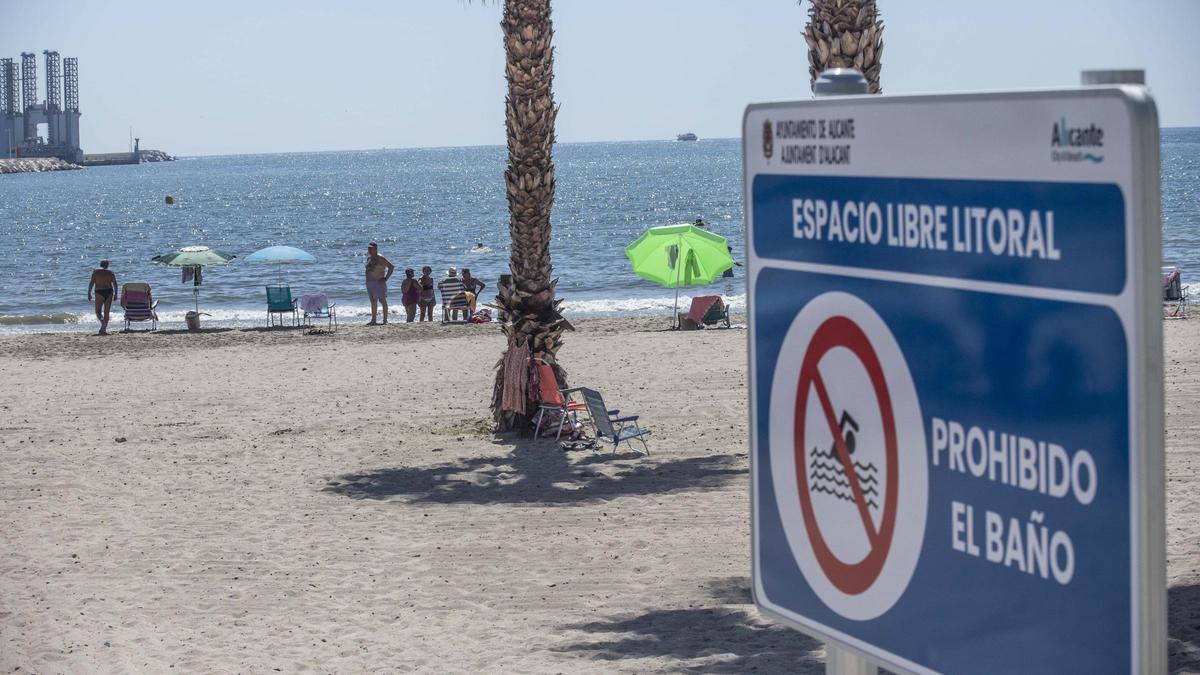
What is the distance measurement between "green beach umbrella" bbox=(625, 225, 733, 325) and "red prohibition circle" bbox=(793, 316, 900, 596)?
19871 millimetres

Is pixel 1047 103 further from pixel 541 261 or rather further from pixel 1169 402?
pixel 1169 402

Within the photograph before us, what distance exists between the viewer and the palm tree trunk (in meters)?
12.8

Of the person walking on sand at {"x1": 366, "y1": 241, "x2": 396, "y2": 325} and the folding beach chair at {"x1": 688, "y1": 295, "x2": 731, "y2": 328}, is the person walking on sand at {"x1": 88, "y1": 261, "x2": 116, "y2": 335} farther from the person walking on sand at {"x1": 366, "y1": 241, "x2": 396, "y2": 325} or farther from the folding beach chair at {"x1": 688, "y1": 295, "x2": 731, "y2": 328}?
the folding beach chair at {"x1": 688, "y1": 295, "x2": 731, "y2": 328}

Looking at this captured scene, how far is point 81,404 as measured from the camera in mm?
15555

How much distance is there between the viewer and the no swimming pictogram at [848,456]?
1.49m

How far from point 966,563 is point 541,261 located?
11.7 meters

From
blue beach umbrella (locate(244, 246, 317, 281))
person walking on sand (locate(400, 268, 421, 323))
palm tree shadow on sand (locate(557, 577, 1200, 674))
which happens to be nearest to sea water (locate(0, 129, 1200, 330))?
blue beach umbrella (locate(244, 246, 317, 281))

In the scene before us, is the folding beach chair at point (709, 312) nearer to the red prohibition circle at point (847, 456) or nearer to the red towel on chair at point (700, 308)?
the red towel on chair at point (700, 308)

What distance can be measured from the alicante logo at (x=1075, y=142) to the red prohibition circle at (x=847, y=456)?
0.36m

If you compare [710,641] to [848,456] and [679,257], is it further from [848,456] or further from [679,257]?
[679,257]

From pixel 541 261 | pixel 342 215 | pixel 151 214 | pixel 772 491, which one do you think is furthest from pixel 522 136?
pixel 151 214

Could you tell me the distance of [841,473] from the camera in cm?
159

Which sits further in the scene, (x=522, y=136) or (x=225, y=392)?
(x=225, y=392)

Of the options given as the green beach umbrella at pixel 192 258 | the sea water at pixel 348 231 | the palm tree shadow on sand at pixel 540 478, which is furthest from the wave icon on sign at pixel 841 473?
the green beach umbrella at pixel 192 258
